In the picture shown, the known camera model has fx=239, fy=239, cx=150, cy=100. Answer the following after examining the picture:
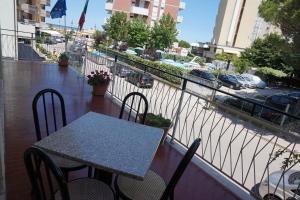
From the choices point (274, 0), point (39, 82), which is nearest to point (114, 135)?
point (39, 82)

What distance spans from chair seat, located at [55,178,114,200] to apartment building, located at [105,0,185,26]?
31879 millimetres

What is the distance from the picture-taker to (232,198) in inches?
96.7

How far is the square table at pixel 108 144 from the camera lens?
1329 millimetres

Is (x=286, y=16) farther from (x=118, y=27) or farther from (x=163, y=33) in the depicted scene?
(x=118, y=27)

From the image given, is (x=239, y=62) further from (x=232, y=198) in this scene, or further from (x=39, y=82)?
(x=232, y=198)

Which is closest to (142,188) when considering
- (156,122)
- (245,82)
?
(156,122)

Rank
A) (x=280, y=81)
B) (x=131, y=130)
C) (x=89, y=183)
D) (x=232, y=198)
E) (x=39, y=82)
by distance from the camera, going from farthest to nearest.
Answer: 1. (x=280, y=81)
2. (x=39, y=82)
3. (x=232, y=198)
4. (x=131, y=130)
5. (x=89, y=183)

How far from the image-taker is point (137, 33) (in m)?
25.9

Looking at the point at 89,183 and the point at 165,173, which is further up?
the point at 89,183

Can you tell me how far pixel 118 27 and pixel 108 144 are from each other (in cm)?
2541

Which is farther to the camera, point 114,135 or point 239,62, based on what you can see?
point 239,62

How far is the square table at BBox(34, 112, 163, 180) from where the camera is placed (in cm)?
133

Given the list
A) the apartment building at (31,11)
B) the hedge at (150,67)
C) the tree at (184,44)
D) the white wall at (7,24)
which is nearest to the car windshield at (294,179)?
the hedge at (150,67)

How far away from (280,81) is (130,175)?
21.9m
